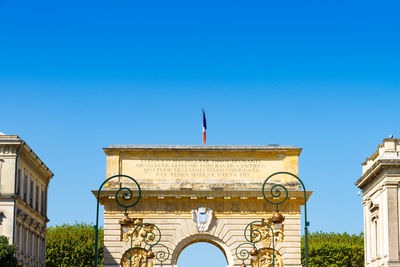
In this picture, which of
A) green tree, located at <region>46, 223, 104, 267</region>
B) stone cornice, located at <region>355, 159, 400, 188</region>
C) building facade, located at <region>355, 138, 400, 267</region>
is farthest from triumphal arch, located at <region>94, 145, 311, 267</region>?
green tree, located at <region>46, 223, 104, 267</region>

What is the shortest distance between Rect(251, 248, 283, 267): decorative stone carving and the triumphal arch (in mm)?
57

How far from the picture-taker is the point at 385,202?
47656 mm

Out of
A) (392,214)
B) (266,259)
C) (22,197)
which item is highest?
(22,197)

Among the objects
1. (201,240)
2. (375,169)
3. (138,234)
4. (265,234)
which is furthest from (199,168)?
(375,169)

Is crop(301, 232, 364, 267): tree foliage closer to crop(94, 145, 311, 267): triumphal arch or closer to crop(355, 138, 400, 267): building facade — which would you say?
crop(355, 138, 400, 267): building facade

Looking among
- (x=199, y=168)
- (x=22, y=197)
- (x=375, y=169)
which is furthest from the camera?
(x=22, y=197)

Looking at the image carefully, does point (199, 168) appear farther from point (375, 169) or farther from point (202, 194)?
point (375, 169)

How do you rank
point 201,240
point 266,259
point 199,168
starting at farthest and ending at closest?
point 199,168 → point 201,240 → point 266,259

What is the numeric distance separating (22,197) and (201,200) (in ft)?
35.2

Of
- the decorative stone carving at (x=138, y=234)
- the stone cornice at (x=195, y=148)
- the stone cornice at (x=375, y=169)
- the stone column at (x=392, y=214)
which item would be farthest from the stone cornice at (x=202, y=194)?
the stone column at (x=392, y=214)

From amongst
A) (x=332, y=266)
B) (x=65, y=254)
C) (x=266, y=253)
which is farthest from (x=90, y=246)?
(x=266, y=253)

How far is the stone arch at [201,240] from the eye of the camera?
48.6 m

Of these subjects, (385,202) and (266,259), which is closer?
(385,202)

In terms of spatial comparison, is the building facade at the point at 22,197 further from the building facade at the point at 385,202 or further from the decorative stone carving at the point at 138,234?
the building facade at the point at 385,202
